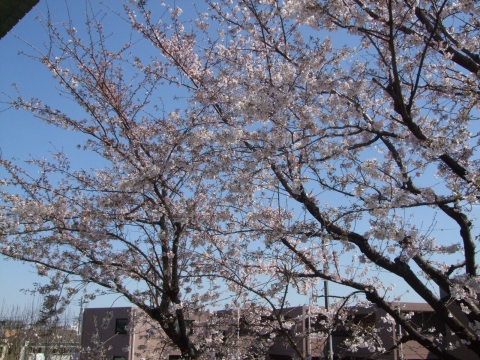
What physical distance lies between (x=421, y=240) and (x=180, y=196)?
3295 mm

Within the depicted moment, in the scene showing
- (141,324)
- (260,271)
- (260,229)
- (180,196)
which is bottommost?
(141,324)

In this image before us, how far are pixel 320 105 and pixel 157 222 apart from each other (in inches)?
125

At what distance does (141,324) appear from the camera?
8.59 m

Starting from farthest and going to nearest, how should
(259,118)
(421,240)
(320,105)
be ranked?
1. (320,105)
2. (421,240)
3. (259,118)

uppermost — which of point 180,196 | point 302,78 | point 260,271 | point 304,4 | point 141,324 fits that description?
point 304,4

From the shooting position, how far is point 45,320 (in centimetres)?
630

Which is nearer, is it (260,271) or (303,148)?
(303,148)

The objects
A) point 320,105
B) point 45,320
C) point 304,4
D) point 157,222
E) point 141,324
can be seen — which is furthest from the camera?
point 141,324

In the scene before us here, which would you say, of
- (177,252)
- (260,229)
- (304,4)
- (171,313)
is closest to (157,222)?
(177,252)

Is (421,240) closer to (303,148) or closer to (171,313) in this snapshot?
(303,148)

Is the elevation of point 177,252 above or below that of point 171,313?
above

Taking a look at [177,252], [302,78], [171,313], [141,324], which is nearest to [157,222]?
[177,252]

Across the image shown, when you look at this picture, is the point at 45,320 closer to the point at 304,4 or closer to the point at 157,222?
the point at 157,222

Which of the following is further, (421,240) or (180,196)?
(180,196)
